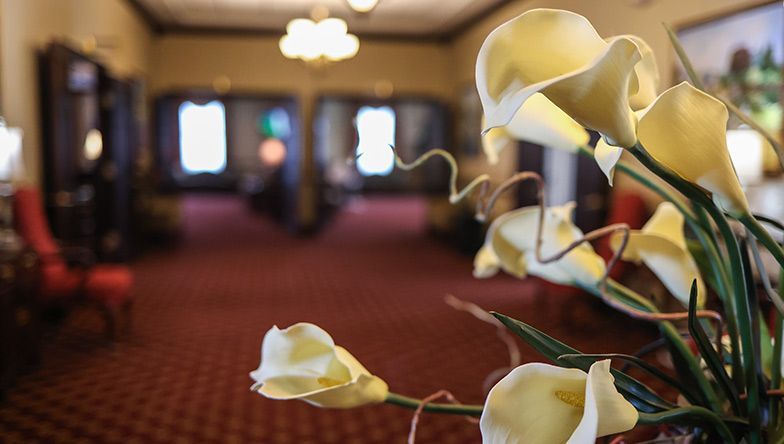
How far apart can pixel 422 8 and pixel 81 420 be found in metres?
8.02

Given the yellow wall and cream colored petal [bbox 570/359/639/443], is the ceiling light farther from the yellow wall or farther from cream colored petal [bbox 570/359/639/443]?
cream colored petal [bbox 570/359/639/443]

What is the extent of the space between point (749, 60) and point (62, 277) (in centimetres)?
537

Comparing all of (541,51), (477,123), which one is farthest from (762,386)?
(477,123)

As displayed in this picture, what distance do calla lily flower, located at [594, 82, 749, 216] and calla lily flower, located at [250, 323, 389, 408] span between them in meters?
0.37

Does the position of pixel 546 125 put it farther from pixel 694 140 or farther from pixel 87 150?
pixel 87 150

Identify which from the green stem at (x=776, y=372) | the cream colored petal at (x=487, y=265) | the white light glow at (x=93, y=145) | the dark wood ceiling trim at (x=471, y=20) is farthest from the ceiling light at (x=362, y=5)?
the green stem at (x=776, y=372)

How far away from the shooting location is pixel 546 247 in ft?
3.22

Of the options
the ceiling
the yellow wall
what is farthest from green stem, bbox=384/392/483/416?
the ceiling

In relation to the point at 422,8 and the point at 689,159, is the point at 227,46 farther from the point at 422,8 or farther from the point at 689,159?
the point at 689,159

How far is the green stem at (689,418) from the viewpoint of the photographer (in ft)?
2.13

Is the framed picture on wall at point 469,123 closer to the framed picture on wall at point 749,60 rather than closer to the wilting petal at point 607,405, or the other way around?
the framed picture on wall at point 749,60

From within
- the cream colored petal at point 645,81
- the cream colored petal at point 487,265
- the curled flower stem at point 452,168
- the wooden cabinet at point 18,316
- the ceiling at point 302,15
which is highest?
the ceiling at point 302,15

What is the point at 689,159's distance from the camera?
1.99 ft

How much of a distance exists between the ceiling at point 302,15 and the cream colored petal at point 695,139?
8.99 metres
